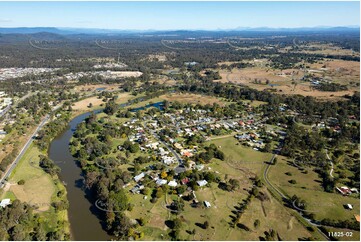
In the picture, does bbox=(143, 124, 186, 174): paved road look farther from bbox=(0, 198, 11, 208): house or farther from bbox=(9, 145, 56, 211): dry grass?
bbox=(0, 198, 11, 208): house

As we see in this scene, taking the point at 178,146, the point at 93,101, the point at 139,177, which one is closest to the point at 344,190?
the point at 178,146

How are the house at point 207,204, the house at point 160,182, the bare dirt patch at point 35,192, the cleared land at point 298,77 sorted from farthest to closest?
the cleared land at point 298,77 < the house at point 160,182 < the bare dirt patch at point 35,192 < the house at point 207,204

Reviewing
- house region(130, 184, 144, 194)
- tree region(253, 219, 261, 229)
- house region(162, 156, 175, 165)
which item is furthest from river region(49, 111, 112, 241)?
tree region(253, 219, 261, 229)

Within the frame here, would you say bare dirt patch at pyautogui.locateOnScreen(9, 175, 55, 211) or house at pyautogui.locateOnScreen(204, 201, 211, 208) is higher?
house at pyautogui.locateOnScreen(204, 201, 211, 208)

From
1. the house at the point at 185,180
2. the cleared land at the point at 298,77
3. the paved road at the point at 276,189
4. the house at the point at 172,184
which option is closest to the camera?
the paved road at the point at 276,189

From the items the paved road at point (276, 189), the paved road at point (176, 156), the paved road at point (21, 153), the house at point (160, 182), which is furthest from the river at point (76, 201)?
the paved road at point (276, 189)

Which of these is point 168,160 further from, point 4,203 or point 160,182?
point 4,203

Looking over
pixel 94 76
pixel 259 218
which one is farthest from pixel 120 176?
pixel 94 76

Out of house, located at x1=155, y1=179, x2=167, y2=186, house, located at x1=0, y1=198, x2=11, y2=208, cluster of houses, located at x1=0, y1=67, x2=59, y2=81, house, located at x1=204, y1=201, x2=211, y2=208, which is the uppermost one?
house, located at x1=0, y1=198, x2=11, y2=208

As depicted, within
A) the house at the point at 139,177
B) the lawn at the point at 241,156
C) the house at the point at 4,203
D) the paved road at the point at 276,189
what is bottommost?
the lawn at the point at 241,156

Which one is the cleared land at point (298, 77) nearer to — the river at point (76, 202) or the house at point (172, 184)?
the house at point (172, 184)
